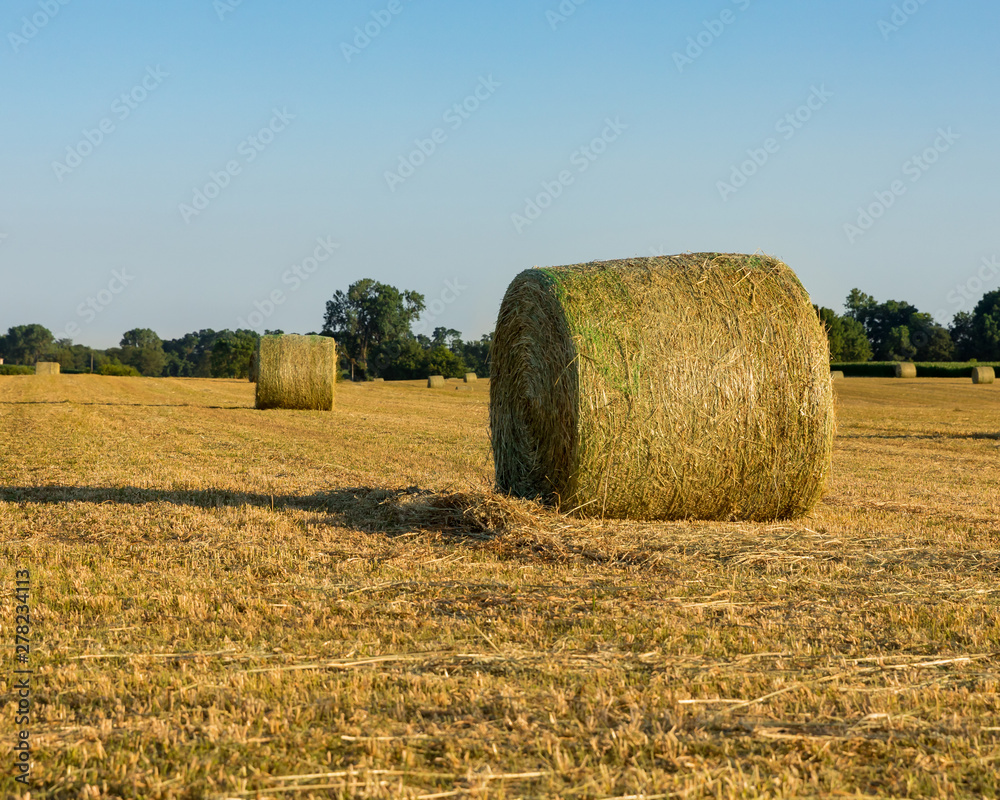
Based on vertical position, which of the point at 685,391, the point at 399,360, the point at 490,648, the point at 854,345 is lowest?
the point at 490,648

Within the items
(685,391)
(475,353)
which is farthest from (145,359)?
(685,391)

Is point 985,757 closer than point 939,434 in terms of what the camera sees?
Yes

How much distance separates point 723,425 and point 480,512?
2.32 m

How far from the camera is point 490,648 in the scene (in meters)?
4.59

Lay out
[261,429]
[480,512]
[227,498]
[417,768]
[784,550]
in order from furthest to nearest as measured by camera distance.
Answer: [261,429] < [227,498] < [480,512] < [784,550] < [417,768]

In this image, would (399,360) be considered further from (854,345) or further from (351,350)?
(854,345)

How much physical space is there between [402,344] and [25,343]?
7424 centimetres

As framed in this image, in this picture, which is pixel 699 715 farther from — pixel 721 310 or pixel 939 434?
pixel 939 434

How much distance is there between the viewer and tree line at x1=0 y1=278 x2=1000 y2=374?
8306 centimetres

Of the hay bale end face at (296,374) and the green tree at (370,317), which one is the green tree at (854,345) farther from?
the hay bale end face at (296,374)

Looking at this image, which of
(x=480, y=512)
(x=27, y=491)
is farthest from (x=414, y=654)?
(x=27, y=491)

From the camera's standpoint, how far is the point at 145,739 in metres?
3.49

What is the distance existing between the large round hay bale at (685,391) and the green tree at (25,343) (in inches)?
5567

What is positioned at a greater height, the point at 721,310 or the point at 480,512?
the point at 721,310
